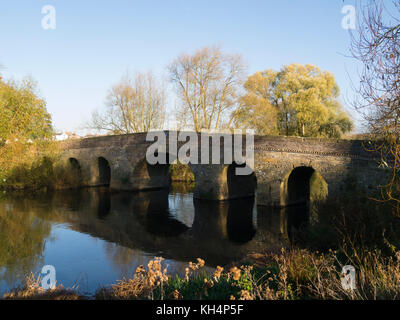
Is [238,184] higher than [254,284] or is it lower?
higher

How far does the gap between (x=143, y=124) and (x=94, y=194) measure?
9.12m

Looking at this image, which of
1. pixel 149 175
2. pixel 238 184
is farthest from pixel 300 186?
pixel 149 175

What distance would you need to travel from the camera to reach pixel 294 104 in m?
25.2

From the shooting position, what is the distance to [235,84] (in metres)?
25.8

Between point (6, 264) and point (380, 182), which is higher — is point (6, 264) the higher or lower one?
the lower one

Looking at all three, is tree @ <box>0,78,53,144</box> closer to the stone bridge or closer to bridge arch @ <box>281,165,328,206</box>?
the stone bridge

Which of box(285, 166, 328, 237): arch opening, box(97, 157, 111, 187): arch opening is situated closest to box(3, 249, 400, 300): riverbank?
box(285, 166, 328, 237): arch opening

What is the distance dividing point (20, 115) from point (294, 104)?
1958 cm

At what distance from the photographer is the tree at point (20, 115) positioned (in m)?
10.7

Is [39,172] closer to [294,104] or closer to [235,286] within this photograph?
[294,104]

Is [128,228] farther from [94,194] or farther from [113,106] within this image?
[113,106]

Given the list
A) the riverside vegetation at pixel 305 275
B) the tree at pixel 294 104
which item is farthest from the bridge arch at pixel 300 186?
the tree at pixel 294 104

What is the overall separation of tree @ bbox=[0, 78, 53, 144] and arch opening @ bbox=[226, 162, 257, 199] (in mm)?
9585
